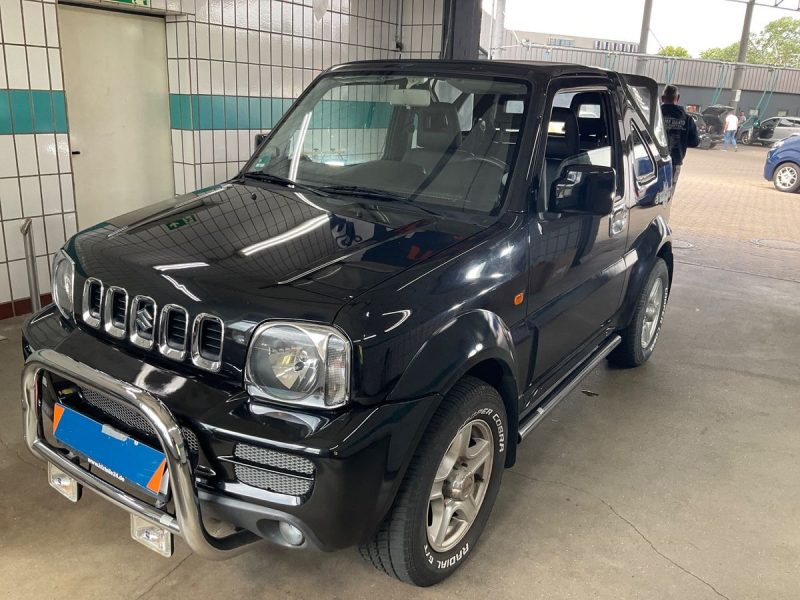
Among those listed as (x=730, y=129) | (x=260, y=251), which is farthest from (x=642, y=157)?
(x=730, y=129)

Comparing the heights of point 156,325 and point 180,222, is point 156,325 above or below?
below

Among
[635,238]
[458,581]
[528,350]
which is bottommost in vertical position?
[458,581]

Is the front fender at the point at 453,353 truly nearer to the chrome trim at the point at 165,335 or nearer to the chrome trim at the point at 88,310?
the chrome trim at the point at 165,335

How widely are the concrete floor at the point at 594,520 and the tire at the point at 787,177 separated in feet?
32.8

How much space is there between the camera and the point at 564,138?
296cm

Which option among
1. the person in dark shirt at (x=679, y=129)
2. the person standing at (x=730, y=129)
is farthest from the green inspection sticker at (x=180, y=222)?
the person standing at (x=730, y=129)

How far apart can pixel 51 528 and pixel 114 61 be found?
3.75 metres

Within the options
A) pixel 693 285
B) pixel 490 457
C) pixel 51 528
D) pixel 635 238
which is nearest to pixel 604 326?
pixel 635 238

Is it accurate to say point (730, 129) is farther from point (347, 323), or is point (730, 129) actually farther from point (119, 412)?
point (119, 412)

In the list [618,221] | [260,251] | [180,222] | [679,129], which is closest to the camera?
[260,251]

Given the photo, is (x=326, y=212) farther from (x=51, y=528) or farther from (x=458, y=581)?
(x=51, y=528)

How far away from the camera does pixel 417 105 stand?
285 centimetres

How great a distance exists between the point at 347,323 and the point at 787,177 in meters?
13.5

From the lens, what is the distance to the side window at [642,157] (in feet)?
11.5
